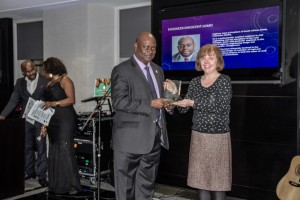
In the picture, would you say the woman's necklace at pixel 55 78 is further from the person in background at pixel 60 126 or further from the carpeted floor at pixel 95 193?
the carpeted floor at pixel 95 193

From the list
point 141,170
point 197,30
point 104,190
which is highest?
point 197,30

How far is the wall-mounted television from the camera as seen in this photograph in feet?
10.9

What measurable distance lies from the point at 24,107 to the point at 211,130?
9.04 feet

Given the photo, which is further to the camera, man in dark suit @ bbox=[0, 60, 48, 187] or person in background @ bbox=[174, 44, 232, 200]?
man in dark suit @ bbox=[0, 60, 48, 187]

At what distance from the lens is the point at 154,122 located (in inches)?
100

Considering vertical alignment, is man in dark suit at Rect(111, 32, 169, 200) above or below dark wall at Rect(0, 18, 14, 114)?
below

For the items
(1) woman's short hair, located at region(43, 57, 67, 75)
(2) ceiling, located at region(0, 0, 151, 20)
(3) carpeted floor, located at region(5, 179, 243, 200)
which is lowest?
(3) carpeted floor, located at region(5, 179, 243, 200)

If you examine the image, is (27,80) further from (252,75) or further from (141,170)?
(252,75)

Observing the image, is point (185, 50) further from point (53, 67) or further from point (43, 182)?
point (43, 182)

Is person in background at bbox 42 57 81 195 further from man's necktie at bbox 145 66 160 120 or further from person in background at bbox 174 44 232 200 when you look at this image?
person in background at bbox 174 44 232 200

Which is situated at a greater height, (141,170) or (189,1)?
(189,1)

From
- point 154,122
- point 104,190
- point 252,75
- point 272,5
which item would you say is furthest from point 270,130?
point 104,190

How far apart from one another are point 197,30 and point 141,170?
1.84 meters

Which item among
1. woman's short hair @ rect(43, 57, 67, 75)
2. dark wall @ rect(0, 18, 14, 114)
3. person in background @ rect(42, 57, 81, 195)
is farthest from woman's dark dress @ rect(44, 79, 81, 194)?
dark wall @ rect(0, 18, 14, 114)
